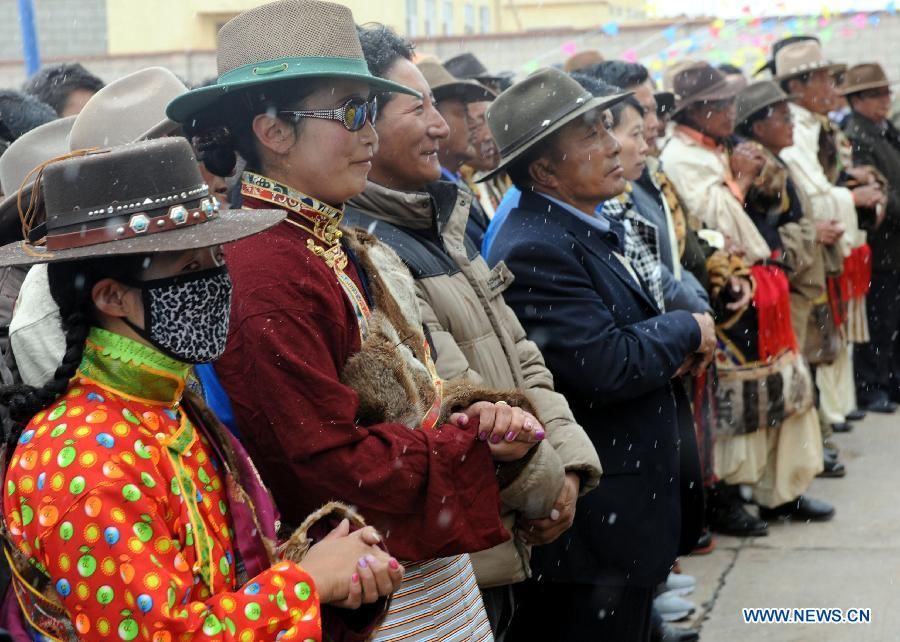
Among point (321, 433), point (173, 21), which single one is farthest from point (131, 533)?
point (173, 21)

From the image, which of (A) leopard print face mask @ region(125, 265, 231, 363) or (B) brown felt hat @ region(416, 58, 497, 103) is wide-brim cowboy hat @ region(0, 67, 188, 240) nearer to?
(A) leopard print face mask @ region(125, 265, 231, 363)

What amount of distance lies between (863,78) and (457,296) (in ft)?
24.5

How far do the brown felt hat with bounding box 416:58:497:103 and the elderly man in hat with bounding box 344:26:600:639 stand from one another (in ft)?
5.69

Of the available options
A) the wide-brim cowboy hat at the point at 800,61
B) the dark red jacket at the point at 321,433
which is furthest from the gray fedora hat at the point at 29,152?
the wide-brim cowboy hat at the point at 800,61

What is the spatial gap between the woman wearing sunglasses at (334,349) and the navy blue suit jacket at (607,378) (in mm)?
901

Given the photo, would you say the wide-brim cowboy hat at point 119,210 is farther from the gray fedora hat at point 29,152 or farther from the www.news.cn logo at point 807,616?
the www.news.cn logo at point 807,616

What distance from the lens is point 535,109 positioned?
13.6 feet

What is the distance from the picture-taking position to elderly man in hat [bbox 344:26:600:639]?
3.09 metres

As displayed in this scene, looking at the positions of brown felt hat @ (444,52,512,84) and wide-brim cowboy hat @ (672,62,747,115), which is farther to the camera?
brown felt hat @ (444,52,512,84)

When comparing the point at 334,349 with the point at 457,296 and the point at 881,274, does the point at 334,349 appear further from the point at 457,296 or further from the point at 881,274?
the point at 881,274

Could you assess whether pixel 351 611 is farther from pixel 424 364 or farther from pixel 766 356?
pixel 766 356

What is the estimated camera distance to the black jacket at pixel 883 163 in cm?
920

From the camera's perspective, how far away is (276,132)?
2.75 m

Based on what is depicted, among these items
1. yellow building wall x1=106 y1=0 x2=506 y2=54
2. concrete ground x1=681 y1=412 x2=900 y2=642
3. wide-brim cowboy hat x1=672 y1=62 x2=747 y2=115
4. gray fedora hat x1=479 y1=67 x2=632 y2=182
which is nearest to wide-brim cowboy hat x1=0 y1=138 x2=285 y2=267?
gray fedora hat x1=479 y1=67 x2=632 y2=182
